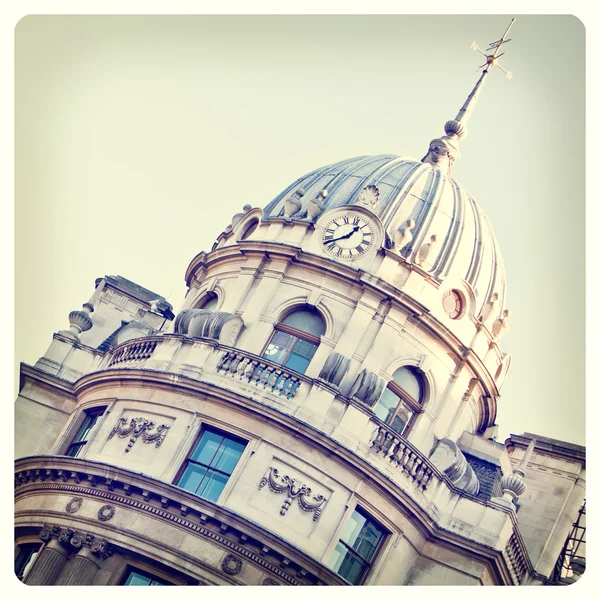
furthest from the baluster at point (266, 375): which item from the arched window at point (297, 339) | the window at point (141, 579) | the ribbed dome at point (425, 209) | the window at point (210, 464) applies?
the ribbed dome at point (425, 209)

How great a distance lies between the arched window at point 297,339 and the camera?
99.1 feet

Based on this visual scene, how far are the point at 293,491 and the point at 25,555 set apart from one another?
6299 mm

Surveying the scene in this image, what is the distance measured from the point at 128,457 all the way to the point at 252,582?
170 inches

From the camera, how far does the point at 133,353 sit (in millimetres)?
30422

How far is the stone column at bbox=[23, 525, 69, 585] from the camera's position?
26.0m

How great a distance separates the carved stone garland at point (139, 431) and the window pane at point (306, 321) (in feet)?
14.9

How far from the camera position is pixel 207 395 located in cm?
2795

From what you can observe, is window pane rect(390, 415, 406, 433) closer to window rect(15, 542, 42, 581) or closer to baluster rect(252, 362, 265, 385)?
baluster rect(252, 362, 265, 385)

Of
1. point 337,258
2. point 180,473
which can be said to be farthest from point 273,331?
point 180,473

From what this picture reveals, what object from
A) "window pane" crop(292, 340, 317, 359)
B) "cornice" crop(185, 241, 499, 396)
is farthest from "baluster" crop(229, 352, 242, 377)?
"cornice" crop(185, 241, 499, 396)

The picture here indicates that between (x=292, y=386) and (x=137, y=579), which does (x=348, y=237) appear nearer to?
(x=292, y=386)

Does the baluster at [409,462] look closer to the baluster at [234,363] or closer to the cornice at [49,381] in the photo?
the baluster at [234,363]

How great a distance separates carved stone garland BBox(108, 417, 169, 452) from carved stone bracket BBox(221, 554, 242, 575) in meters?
3.44

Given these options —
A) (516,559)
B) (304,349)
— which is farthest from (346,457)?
(516,559)
